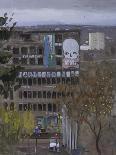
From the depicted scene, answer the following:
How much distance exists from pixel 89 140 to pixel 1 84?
10804 millimetres

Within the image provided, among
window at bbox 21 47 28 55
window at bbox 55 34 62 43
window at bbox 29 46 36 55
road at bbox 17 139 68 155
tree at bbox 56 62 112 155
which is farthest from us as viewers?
window at bbox 55 34 62 43

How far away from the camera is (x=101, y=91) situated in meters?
15.8

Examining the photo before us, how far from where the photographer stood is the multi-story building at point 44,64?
29.6 metres

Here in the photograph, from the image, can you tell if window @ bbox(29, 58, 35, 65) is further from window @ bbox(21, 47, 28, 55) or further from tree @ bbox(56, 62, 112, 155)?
tree @ bbox(56, 62, 112, 155)

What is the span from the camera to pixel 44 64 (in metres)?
33.7

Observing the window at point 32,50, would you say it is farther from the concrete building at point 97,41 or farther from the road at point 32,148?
the road at point 32,148

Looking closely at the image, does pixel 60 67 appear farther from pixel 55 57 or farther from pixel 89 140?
pixel 89 140

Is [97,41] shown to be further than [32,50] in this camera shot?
Yes

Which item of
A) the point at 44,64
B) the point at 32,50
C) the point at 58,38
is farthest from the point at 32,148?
the point at 58,38

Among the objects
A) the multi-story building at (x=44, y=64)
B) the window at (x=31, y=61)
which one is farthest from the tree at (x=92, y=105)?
the window at (x=31, y=61)

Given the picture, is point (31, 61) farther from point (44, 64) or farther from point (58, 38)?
point (58, 38)

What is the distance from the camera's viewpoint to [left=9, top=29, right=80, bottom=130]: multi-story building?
29641mm

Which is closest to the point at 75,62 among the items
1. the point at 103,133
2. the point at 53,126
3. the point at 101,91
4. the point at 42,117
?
the point at 42,117

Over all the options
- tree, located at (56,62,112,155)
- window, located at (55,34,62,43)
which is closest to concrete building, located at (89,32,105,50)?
window, located at (55,34,62,43)
